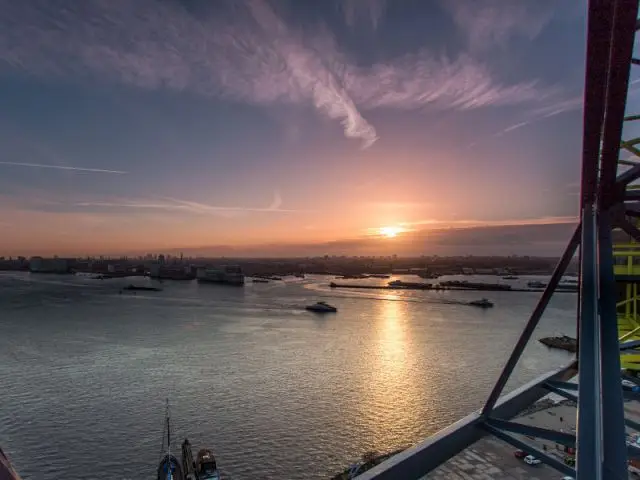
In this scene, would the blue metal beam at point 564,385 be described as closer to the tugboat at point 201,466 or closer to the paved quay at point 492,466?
the paved quay at point 492,466

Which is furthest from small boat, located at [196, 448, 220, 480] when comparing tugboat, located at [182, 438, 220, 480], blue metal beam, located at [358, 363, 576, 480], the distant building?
the distant building

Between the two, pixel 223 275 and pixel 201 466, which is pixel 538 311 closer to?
pixel 201 466

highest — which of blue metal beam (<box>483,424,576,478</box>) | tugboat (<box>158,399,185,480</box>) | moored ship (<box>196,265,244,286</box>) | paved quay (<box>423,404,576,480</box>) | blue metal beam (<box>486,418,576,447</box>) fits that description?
blue metal beam (<box>486,418,576,447</box>)

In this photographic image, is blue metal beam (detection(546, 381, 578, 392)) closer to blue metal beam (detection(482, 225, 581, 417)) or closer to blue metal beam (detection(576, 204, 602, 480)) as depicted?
blue metal beam (detection(482, 225, 581, 417))

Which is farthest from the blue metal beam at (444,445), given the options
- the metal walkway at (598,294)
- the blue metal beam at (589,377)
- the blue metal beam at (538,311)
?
the blue metal beam at (589,377)

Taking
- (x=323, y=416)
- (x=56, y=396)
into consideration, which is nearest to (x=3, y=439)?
(x=56, y=396)

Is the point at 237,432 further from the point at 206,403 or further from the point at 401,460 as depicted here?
the point at 401,460
